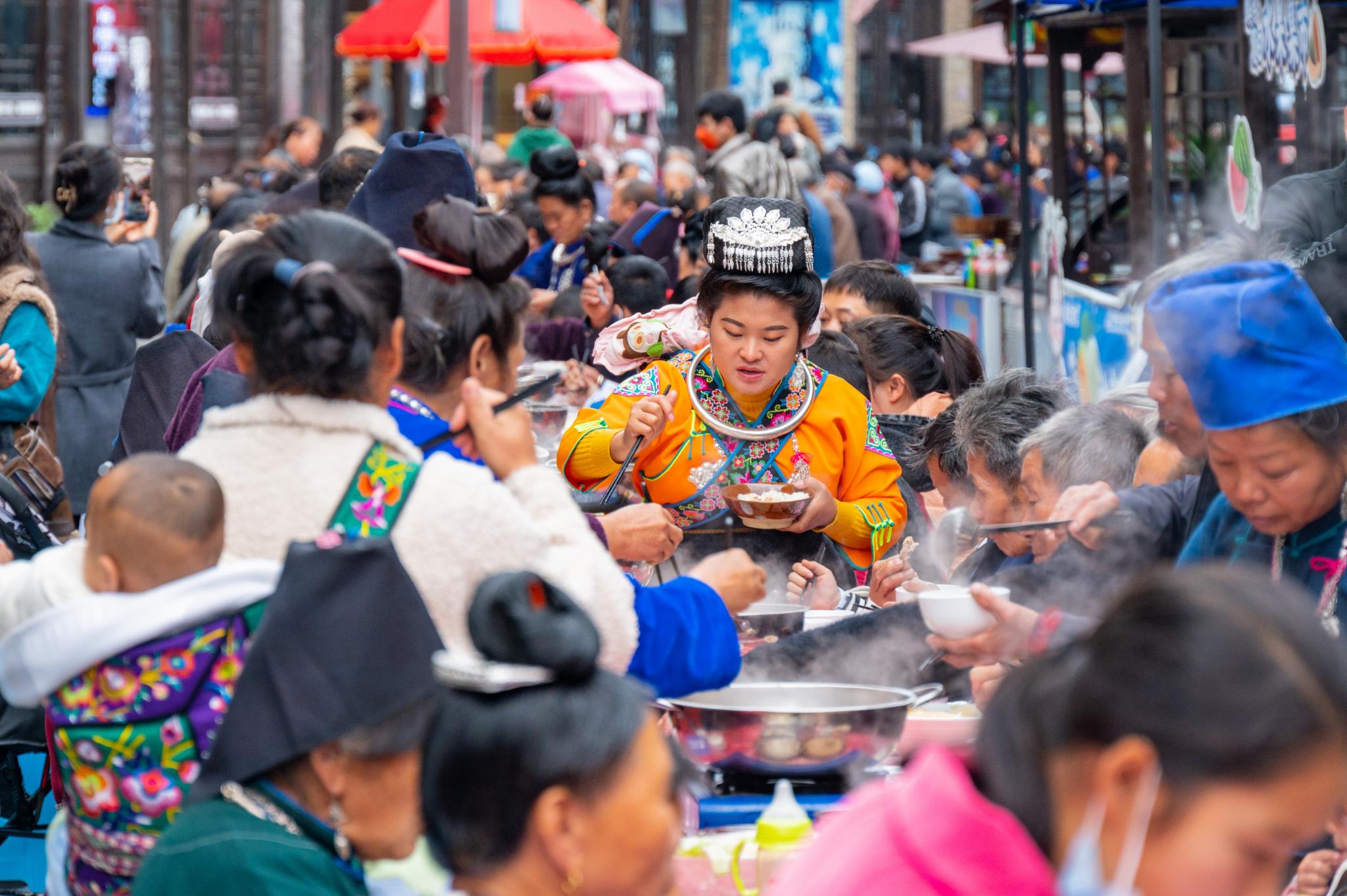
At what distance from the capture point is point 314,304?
1944 millimetres

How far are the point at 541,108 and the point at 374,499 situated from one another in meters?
9.63

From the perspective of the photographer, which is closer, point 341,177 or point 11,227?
point 341,177

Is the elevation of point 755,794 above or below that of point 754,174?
below

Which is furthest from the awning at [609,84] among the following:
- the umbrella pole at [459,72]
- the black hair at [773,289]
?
the black hair at [773,289]

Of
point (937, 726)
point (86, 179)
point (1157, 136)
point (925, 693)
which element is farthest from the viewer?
point (86, 179)

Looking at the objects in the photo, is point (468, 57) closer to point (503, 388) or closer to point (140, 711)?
point (503, 388)

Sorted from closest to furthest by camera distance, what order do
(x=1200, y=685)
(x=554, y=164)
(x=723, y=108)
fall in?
(x=1200, y=685) < (x=554, y=164) < (x=723, y=108)

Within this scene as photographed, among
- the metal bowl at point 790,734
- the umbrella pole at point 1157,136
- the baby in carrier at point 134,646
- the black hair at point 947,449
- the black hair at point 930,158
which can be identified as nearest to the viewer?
the baby in carrier at point 134,646

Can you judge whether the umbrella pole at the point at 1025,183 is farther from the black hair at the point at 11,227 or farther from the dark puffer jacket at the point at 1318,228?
the black hair at the point at 11,227

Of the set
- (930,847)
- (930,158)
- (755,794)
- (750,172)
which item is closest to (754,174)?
(750,172)

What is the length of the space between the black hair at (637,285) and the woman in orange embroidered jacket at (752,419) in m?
2.23

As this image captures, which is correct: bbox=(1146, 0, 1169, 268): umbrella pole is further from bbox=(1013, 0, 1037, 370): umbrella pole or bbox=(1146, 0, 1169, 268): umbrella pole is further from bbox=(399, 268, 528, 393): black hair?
bbox=(399, 268, 528, 393): black hair

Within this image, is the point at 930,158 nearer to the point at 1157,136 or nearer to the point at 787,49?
the point at 787,49

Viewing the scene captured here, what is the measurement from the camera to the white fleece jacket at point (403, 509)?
1930 millimetres
